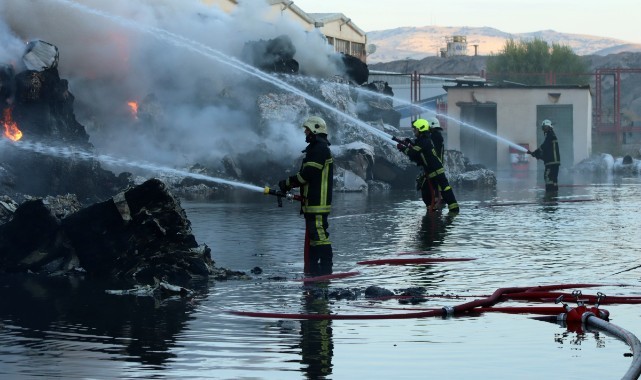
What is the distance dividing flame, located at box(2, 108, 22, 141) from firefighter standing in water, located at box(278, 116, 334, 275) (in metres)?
13.0

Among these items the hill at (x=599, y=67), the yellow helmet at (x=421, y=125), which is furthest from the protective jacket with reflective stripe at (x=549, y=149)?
the hill at (x=599, y=67)

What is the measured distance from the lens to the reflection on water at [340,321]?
7.41 meters

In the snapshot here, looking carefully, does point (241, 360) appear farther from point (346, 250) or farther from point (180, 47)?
point (180, 47)

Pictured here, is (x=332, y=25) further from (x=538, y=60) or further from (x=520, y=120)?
(x=538, y=60)

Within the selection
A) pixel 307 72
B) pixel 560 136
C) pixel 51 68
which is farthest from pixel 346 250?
pixel 560 136

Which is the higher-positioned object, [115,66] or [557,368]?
[115,66]

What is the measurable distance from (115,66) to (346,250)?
20747mm

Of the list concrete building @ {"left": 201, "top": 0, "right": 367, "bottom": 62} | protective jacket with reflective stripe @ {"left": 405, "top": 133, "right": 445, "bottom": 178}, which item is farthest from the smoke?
protective jacket with reflective stripe @ {"left": 405, "top": 133, "right": 445, "bottom": 178}

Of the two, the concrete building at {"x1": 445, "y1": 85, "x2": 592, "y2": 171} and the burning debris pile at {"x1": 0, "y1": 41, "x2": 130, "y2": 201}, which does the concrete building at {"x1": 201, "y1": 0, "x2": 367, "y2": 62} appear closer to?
the concrete building at {"x1": 445, "y1": 85, "x2": 592, "y2": 171}

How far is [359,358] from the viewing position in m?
7.70

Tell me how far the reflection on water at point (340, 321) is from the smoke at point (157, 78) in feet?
49.8

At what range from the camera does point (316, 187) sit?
41.2ft

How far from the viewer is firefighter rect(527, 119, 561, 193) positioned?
25891 mm

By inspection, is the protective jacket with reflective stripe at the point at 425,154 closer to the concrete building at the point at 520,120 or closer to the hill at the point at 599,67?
the concrete building at the point at 520,120
